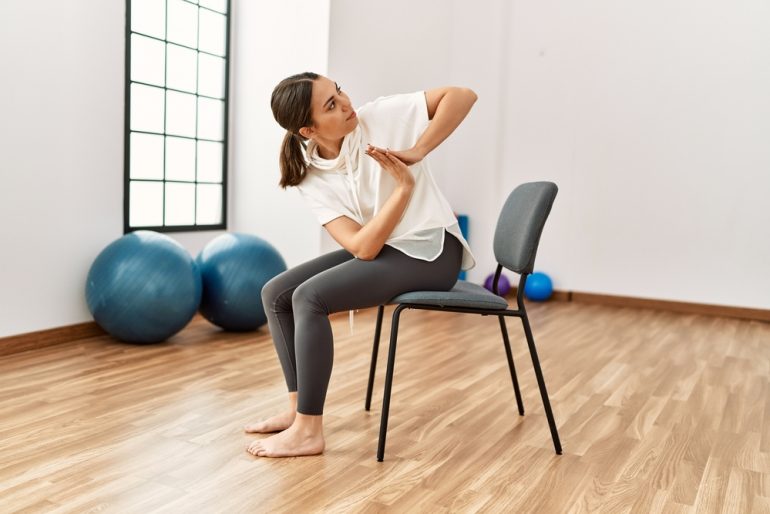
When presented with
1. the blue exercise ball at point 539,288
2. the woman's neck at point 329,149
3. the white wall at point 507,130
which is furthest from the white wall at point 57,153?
the blue exercise ball at point 539,288

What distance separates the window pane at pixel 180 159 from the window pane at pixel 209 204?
0.40 ft

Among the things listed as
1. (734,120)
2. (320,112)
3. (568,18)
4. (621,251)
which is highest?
(568,18)

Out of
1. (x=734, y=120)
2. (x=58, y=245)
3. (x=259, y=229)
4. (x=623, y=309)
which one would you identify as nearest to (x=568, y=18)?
(x=734, y=120)

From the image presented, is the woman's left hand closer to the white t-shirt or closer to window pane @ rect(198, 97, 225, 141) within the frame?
the white t-shirt

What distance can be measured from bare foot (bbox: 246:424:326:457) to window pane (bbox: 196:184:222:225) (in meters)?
2.52

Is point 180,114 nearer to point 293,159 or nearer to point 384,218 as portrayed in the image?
point 293,159

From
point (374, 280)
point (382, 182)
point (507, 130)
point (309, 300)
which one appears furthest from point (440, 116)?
point (507, 130)

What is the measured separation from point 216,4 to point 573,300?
10.2 ft

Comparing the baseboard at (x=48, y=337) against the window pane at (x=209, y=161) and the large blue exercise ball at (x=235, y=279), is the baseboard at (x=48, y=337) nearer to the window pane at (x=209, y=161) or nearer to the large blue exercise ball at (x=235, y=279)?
the large blue exercise ball at (x=235, y=279)

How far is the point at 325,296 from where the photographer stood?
1.81 meters

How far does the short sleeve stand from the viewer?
1.89 metres

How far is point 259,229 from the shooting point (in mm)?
4258

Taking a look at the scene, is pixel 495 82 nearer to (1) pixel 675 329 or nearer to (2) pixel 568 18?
(2) pixel 568 18

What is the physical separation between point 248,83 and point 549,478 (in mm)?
3164
